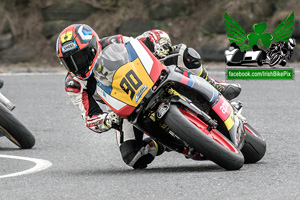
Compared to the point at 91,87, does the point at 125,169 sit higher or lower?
lower

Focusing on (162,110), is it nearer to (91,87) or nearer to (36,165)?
(91,87)

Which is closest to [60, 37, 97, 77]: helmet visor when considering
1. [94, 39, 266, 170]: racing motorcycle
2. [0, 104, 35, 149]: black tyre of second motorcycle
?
[94, 39, 266, 170]: racing motorcycle

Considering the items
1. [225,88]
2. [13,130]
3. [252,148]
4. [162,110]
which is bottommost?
[13,130]

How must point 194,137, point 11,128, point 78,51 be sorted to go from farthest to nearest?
point 11,128 → point 78,51 → point 194,137

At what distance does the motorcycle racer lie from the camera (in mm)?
6863

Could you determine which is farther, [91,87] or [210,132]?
[91,87]

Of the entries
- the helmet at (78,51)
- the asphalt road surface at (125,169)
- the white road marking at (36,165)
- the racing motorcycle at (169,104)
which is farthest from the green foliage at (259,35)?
the helmet at (78,51)

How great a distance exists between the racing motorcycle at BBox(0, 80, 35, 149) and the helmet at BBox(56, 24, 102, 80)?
6.70 feet

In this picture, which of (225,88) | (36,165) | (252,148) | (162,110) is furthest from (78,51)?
(252,148)

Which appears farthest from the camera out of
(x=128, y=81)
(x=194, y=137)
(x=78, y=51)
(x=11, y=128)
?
(x=11, y=128)

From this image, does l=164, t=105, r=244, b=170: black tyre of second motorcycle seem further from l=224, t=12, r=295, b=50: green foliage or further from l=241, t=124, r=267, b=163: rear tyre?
l=224, t=12, r=295, b=50: green foliage

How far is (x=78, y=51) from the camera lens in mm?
6848

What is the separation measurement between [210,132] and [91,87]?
1.44 metres

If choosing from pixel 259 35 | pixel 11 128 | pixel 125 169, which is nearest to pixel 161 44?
pixel 125 169
